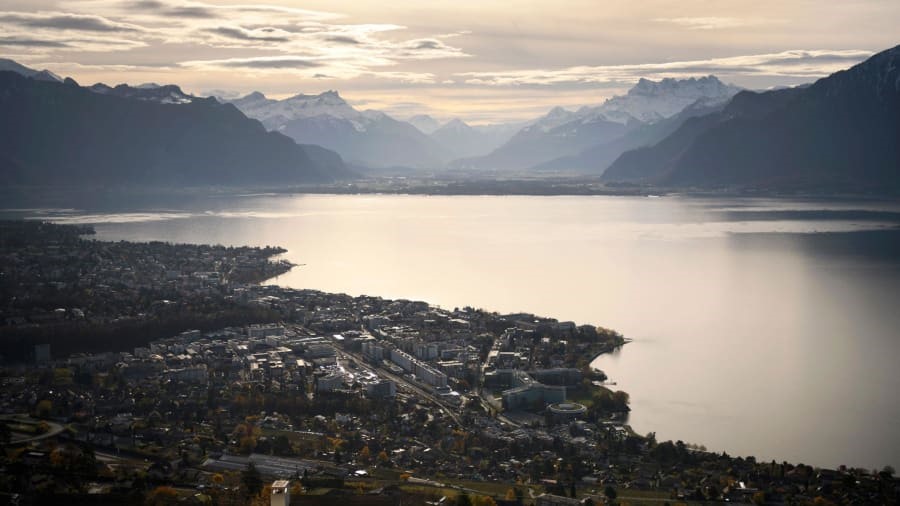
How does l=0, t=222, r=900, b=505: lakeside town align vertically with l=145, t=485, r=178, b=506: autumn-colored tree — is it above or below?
below

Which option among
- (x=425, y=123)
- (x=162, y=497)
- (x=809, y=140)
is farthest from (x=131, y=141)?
(x=425, y=123)

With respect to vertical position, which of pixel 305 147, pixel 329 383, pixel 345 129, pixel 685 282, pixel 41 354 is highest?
pixel 345 129

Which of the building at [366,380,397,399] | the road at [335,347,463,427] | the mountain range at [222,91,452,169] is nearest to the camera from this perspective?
the road at [335,347,463,427]

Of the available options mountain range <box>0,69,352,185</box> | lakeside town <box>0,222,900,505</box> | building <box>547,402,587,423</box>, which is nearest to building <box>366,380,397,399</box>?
lakeside town <box>0,222,900,505</box>

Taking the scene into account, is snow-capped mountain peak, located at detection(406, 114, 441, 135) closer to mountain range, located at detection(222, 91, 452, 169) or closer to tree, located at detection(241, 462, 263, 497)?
mountain range, located at detection(222, 91, 452, 169)

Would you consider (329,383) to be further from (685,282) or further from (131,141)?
(131,141)

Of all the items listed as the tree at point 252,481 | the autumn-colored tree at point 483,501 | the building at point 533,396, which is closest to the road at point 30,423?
the tree at point 252,481

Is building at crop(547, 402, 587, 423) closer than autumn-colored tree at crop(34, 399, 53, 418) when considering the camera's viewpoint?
No

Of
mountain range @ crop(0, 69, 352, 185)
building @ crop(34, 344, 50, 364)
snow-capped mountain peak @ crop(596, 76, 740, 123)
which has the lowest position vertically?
building @ crop(34, 344, 50, 364)
